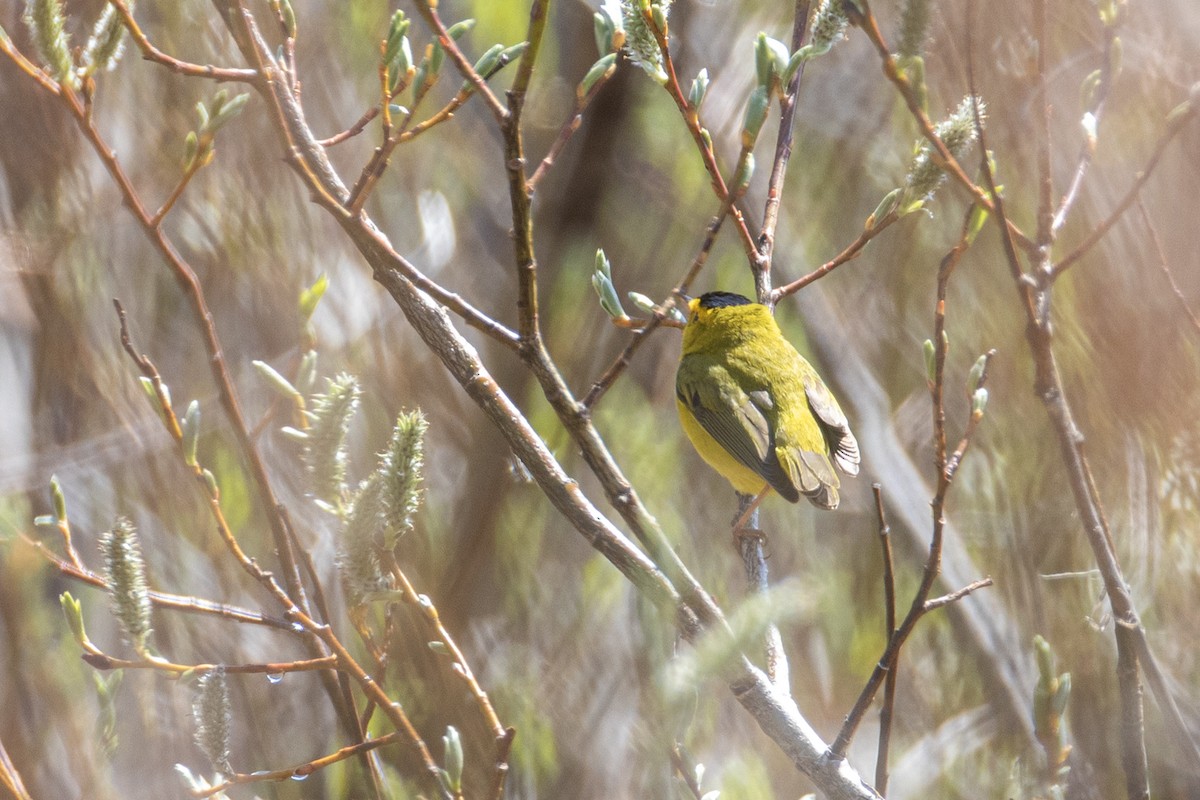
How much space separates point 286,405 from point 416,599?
1.63 metres

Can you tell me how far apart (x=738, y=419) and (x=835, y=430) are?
28 cm

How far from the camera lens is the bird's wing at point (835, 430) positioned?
2727 millimetres

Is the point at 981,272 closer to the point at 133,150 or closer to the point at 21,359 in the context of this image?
the point at 133,150

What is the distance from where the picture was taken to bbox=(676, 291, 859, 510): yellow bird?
2551 mm

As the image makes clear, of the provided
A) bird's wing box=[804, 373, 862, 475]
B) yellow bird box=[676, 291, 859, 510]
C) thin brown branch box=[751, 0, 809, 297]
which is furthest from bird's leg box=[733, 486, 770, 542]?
thin brown branch box=[751, 0, 809, 297]

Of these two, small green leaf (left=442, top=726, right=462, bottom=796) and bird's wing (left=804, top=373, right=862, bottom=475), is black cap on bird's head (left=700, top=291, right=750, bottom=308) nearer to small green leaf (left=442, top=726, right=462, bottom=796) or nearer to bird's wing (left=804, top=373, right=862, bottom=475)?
bird's wing (left=804, top=373, right=862, bottom=475)

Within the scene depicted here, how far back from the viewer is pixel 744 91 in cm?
347

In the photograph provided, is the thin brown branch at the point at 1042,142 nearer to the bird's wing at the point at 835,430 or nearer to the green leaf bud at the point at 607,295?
the green leaf bud at the point at 607,295

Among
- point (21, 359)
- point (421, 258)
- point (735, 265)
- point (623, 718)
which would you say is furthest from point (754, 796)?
point (21, 359)

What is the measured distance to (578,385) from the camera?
3156 mm

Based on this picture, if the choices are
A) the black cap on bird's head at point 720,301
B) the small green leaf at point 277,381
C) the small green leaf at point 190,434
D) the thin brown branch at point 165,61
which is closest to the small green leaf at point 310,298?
the small green leaf at point 277,381

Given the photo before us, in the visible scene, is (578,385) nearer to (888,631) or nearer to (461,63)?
(888,631)

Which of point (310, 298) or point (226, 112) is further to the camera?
point (310, 298)

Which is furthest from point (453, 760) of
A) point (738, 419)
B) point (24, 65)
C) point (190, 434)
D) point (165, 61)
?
point (738, 419)
